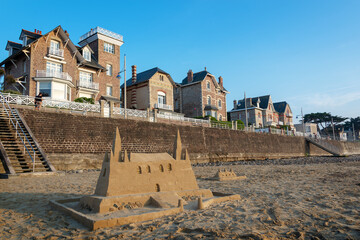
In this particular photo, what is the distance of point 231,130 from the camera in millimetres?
29672

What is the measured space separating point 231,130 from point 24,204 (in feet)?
84.9

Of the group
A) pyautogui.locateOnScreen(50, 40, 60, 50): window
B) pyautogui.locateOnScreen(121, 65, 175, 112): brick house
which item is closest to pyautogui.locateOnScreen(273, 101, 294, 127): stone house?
pyautogui.locateOnScreen(121, 65, 175, 112): brick house

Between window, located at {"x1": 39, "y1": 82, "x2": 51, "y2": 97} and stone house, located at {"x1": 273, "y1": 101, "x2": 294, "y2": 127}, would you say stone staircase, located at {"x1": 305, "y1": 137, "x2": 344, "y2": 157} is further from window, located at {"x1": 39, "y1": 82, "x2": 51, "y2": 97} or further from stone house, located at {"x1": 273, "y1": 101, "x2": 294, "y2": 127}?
window, located at {"x1": 39, "y1": 82, "x2": 51, "y2": 97}

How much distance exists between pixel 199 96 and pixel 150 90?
10168mm

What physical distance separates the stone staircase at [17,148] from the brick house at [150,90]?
911 inches

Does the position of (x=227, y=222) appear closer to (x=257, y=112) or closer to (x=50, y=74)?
(x=50, y=74)

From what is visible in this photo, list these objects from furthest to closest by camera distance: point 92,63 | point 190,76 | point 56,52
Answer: point 190,76 → point 92,63 → point 56,52

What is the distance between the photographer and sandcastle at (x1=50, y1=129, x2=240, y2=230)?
4.45m

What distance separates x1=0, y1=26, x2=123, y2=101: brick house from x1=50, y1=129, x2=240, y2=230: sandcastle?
2494 centimetres

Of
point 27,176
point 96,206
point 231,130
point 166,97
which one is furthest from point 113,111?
point 166,97

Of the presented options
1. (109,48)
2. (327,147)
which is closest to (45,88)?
(109,48)

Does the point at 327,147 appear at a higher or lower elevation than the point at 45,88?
lower

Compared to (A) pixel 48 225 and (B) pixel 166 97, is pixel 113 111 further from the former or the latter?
(B) pixel 166 97

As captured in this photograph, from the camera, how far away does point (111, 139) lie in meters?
18.1
